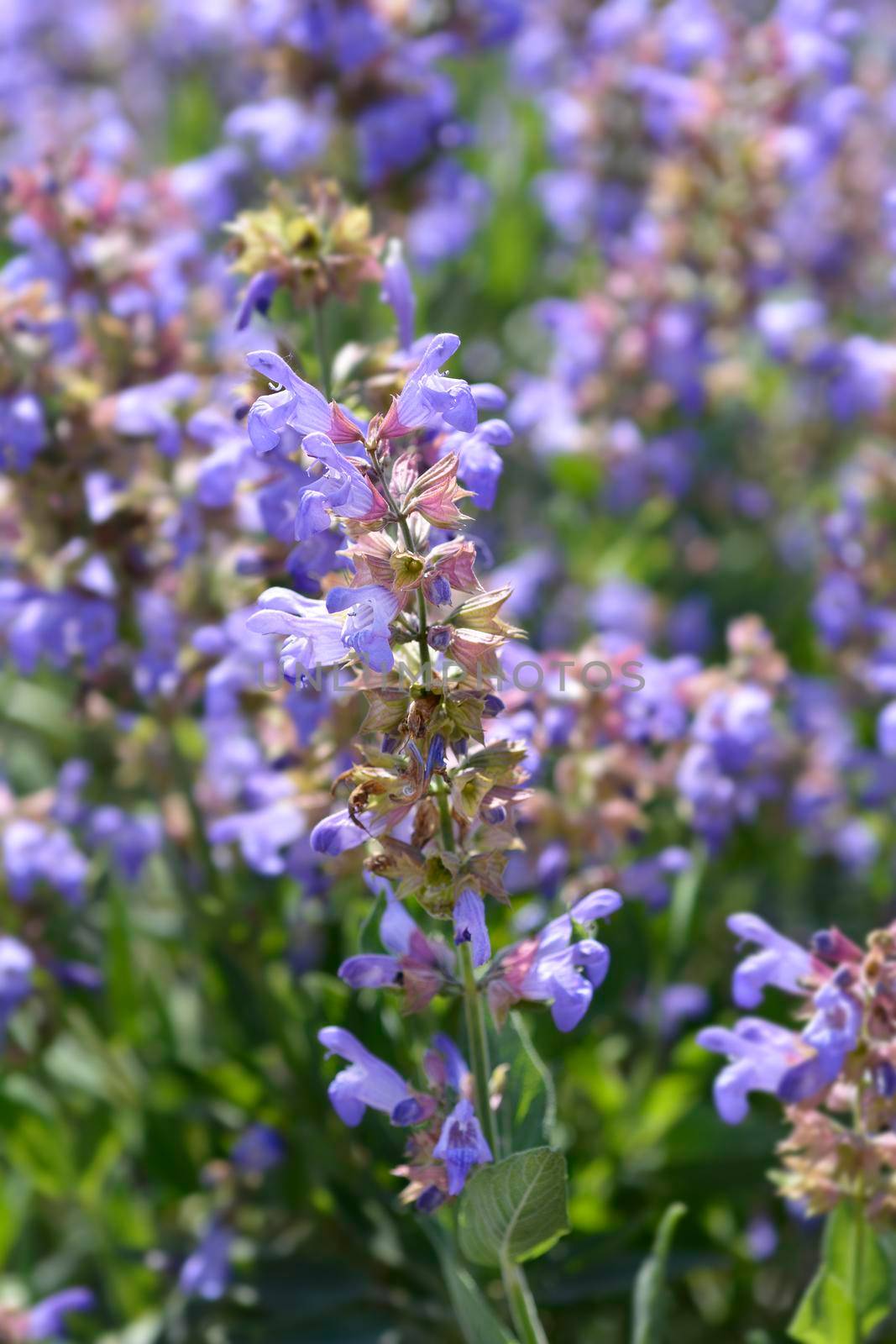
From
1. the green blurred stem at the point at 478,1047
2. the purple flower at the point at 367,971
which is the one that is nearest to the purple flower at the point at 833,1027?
the green blurred stem at the point at 478,1047

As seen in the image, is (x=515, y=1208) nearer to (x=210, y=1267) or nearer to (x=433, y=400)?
(x=433, y=400)

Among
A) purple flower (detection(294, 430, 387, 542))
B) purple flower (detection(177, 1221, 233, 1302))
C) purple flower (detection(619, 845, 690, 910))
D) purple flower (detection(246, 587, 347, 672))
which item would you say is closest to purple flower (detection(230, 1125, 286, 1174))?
purple flower (detection(177, 1221, 233, 1302))

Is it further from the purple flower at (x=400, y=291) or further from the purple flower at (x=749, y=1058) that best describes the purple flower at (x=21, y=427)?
the purple flower at (x=749, y=1058)

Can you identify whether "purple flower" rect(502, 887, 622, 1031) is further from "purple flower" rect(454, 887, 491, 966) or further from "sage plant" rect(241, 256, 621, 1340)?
"purple flower" rect(454, 887, 491, 966)

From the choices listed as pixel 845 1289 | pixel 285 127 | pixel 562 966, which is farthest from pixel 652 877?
pixel 285 127

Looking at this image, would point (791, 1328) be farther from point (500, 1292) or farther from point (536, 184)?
point (536, 184)
